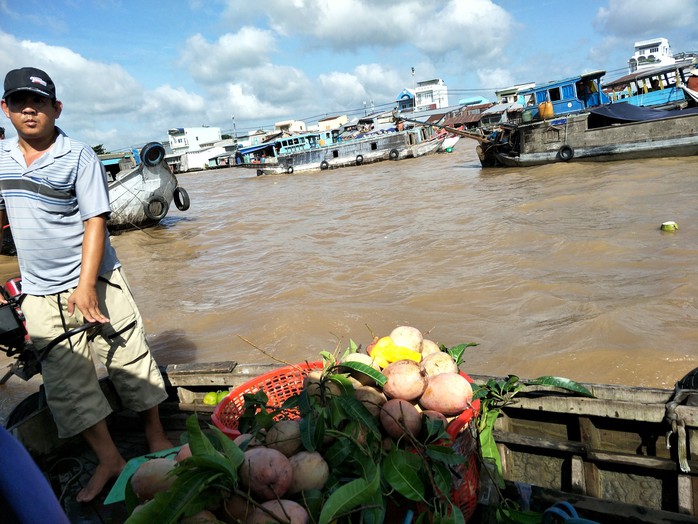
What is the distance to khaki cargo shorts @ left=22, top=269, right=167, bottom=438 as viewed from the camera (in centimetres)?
238

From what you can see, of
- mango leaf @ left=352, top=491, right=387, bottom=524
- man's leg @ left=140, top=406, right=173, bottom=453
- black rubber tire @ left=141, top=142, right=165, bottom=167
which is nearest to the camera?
mango leaf @ left=352, top=491, right=387, bottom=524

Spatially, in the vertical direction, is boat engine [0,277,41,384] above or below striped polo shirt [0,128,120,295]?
below

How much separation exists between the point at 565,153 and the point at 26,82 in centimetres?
1748

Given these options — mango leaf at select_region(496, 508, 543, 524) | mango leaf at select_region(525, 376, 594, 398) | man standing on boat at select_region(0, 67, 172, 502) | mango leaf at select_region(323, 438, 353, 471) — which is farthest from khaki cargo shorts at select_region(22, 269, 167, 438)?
mango leaf at select_region(525, 376, 594, 398)

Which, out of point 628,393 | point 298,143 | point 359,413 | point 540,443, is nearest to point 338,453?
point 359,413

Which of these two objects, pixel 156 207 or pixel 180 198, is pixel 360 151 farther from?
pixel 156 207

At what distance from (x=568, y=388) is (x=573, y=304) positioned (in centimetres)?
341

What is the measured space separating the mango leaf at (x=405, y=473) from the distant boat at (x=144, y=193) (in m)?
13.8

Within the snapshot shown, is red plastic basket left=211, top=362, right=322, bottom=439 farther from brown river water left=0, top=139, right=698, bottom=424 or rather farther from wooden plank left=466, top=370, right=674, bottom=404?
wooden plank left=466, top=370, right=674, bottom=404

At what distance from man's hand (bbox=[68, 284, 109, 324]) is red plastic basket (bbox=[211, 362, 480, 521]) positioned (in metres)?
0.73

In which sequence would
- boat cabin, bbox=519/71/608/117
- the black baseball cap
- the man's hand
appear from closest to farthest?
the black baseball cap < the man's hand < boat cabin, bbox=519/71/608/117

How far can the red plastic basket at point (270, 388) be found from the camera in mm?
2363

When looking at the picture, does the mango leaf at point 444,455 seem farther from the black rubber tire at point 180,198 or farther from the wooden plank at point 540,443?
the black rubber tire at point 180,198

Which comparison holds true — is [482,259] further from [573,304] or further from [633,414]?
[633,414]
